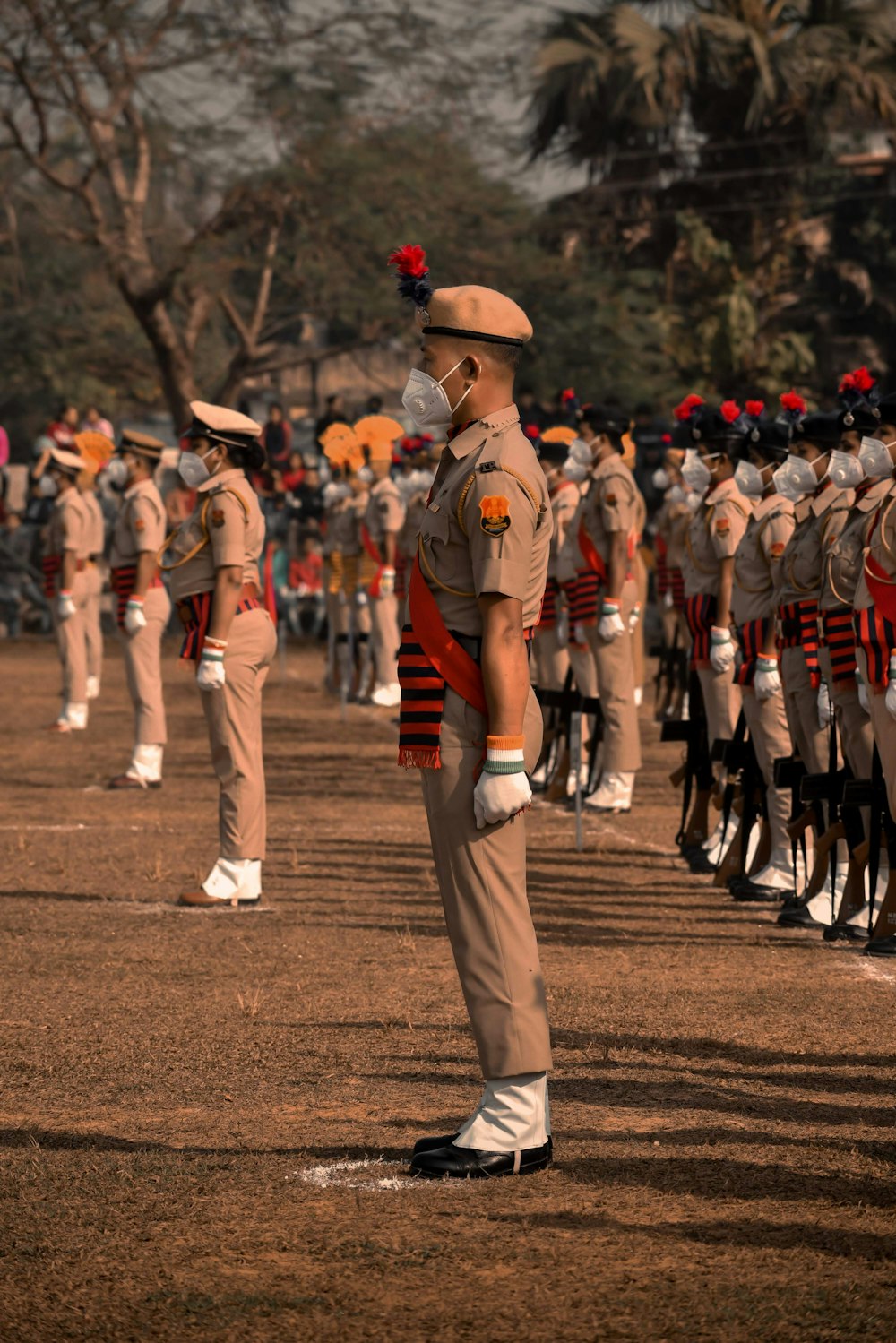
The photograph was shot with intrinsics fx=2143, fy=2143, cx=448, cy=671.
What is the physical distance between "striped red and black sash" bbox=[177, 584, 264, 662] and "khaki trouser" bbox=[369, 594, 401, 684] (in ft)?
36.6

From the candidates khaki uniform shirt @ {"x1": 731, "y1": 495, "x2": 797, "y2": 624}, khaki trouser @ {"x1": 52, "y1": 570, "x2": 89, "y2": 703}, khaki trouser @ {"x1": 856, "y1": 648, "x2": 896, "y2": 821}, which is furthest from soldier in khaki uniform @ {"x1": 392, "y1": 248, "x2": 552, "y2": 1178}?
khaki trouser @ {"x1": 52, "y1": 570, "x2": 89, "y2": 703}

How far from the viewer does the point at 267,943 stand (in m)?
9.04

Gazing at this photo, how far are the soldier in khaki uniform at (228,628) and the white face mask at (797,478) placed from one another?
7.90 ft

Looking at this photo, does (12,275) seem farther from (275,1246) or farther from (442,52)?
(275,1246)

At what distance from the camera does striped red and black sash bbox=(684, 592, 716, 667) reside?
1112cm

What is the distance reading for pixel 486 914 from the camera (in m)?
5.41

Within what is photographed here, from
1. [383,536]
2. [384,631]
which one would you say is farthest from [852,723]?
[384,631]

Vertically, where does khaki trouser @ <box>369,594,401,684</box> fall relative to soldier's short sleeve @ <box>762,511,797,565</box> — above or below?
below

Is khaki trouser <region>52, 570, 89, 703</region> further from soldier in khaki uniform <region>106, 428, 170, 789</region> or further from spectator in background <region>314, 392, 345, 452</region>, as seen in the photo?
spectator in background <region>314, 392, 345, 452</region>

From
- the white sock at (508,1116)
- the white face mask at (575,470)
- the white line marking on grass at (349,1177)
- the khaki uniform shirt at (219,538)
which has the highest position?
the white face mask at (575,470)

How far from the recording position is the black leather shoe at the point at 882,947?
28.2 ft

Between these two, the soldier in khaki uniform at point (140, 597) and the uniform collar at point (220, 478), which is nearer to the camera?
the uniform collar at point (220, 478)

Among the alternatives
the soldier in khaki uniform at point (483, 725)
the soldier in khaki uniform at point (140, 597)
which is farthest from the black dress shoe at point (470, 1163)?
the soldier in khaki uniform at point (140, 597)

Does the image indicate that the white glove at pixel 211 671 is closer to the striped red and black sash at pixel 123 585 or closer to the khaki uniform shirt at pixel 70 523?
the striped red and black sash at pixel 123 585
